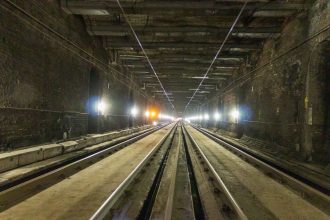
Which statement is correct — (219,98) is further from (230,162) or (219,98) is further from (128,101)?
(230,162)

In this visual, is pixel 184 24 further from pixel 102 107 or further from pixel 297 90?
pixel 102 107

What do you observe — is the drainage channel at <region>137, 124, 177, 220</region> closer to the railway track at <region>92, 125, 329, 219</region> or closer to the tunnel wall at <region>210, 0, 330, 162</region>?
the railway track at <region>92, 125, 329, 219</region>

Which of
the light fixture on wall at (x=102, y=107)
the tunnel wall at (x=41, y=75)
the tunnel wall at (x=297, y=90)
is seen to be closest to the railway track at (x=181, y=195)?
the tunnel wall at (x=41, y=75)

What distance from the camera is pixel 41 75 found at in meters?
9.47

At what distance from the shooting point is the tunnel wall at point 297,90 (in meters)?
9.17

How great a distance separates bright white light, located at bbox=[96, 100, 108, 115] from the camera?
1594 cm

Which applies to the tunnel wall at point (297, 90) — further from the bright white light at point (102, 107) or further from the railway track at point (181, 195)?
the bright white light at point (102, 107)

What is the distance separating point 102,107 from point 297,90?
1017 cm

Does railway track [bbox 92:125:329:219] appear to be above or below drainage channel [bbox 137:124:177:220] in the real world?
above

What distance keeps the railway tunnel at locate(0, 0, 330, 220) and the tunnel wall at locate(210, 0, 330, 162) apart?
0.14ft

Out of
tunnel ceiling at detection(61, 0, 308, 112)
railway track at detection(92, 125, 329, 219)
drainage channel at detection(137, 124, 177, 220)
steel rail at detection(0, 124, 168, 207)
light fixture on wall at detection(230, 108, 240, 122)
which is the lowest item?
drainage channel at detection(137, 124, 177, 220)

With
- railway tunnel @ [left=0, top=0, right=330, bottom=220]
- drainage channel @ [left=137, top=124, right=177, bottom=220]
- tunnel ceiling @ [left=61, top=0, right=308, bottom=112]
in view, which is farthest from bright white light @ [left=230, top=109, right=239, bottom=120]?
drainage channel @ [left=137, top=124, right=177, bottom=220]

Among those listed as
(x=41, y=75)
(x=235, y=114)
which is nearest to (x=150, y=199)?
(x=41, y=75)

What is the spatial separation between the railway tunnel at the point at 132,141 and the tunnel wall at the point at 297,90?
0.04 m
